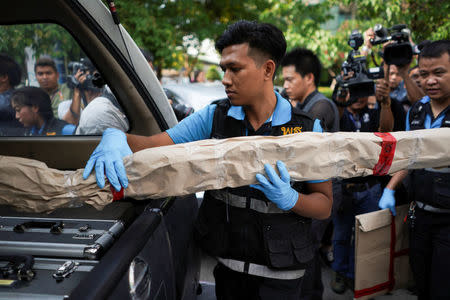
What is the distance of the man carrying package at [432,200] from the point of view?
83.2 inches

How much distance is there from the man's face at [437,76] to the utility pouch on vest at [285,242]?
4.31ft

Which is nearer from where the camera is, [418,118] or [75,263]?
[75,263]

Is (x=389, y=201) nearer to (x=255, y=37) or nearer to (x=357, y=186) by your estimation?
(x=357, y=186)

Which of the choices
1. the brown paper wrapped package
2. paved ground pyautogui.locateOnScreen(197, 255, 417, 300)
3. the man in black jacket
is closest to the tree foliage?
the man in black jacket

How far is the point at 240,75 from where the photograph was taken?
1.64 metres

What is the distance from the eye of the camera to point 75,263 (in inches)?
46.5

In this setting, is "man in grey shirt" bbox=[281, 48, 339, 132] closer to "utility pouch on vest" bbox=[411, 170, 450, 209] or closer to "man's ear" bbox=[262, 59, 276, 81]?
"utility pouch on vest" bbox=[411, 170, 450, 209]

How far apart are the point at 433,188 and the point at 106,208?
6.21 feet

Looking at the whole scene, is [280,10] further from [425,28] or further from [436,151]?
[436,151]

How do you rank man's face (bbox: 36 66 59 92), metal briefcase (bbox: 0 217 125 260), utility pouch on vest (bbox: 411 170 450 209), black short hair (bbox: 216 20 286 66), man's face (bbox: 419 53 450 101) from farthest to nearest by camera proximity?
man's face (bbox: 36 66 59 92), man's face (bbox: 419 53 450 101), utility pouch on vest (bbox: 411 170 450 209), black short hair (bbox: 216 20 286 66), metal briefcase (bbox: 0 217 125 260)

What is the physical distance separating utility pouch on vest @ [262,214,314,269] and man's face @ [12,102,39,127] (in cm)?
187

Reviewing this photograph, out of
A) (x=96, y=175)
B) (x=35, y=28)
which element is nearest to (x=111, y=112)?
(x=35, y=28)

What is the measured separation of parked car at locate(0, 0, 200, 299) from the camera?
1091 mm

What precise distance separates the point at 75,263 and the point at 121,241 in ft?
0.53
